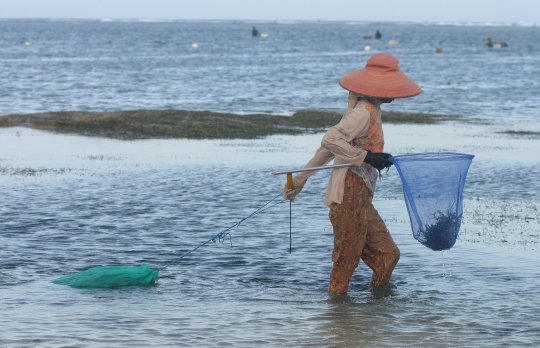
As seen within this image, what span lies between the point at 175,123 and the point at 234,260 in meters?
11.0

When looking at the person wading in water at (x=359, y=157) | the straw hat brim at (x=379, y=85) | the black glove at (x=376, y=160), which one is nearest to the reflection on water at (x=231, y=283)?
the person wading in water at (x=359, y=157)

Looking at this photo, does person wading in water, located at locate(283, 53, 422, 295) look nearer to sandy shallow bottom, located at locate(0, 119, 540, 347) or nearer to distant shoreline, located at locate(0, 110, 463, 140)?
sandy shallow bottom, located at locate(0, 119, 540, 347)

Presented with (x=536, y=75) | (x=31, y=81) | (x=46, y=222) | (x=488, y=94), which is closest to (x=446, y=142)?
(x=46, y=222)

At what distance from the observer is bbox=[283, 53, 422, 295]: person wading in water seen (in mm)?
5980

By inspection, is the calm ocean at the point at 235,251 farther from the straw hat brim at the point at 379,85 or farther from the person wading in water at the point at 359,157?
the straw hat brim at the point at 379,85

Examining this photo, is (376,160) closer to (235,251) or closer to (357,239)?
(357,239)

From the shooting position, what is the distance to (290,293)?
6.92 m

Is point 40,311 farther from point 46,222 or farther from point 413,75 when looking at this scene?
point 413,75

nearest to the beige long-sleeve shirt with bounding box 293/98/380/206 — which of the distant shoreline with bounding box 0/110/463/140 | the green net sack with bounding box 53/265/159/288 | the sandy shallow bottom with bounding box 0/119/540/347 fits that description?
the sandy shallow bottom with bounding box 0/119/540/347

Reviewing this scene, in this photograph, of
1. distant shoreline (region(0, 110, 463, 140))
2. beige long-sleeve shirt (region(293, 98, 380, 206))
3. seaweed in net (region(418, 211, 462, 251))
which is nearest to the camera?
beige long-sleeve shirt (region(293, 98, 380, 206))

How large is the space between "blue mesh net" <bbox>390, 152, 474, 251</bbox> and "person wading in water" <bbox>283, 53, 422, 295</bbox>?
0.84 feet

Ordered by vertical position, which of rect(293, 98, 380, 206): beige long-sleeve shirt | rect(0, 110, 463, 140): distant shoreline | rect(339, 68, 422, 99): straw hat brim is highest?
rect(339, 68, 422, 99): straw hat brim

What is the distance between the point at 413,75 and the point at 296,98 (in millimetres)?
17010

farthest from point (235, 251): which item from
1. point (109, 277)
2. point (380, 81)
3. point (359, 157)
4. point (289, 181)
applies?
point (380, 81)
